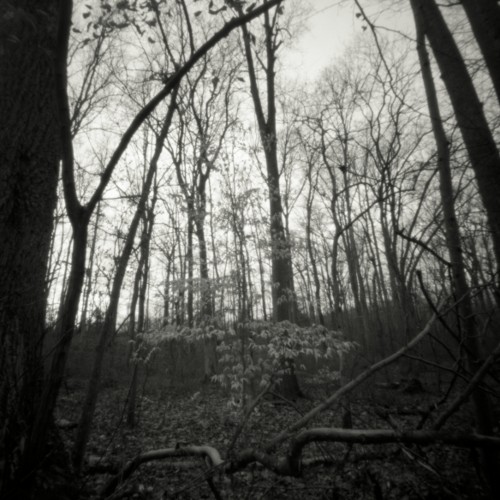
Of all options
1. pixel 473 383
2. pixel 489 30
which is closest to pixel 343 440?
pixel 473 383

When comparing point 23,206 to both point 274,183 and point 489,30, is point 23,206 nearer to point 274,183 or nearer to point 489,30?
point 489,30

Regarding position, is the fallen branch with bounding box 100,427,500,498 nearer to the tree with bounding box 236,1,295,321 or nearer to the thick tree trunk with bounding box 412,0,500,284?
the thick tree trunk with bounding box 412,0,500,284

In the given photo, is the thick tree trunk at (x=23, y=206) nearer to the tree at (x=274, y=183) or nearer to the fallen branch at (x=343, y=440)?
the fallen branch at (x=343, y=440)

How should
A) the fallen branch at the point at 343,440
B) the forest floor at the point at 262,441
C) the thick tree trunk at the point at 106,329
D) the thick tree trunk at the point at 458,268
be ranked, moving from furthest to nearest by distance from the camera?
the thick tree trunk at the point at 106,329
the thick tree trunk at the point at 458,268
the forest floor at the point at 262,441
the fallen branch at the point at 343,440

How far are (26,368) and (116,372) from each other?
12.4 metres

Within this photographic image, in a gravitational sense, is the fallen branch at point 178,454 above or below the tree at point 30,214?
below

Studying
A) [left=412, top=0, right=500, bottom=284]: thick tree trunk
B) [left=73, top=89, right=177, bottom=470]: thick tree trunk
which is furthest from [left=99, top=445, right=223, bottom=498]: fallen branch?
[left=412, top=0, right=500, bottom=284]: thick tree trunk

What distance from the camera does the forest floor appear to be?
1545 millimetres

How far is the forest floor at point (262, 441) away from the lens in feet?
5.07

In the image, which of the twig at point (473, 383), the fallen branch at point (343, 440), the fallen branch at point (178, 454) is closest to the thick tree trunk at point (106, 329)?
the fallen branch at point (178, 454)

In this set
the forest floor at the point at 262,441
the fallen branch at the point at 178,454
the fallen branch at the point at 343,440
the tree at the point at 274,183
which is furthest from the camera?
the tree at the point at 274,183

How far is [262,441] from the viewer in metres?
4.46

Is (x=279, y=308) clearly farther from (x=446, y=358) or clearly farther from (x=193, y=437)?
(x=446, y=358)

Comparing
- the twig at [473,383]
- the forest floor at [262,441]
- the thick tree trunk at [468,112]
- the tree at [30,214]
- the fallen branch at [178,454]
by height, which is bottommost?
the forest floor at [262,441]
